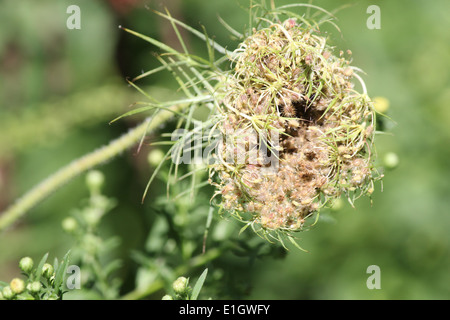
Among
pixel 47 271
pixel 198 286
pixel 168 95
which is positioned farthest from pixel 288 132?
pixel 168 95

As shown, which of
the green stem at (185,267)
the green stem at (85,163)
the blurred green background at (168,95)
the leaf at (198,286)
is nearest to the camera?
the leaf at (198,286)

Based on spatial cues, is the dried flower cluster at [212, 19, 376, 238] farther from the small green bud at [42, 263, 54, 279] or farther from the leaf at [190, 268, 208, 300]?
the small green bud at [42, 263, 54, 279]

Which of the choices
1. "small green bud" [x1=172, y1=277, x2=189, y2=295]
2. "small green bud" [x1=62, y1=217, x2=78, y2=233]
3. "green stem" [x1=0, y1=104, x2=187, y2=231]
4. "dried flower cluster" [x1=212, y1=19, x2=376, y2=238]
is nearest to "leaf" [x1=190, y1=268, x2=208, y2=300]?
"small green bud" [x1=172, y1=277, x2=189, y2=295]

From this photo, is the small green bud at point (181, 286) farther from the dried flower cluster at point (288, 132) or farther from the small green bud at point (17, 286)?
the small green bud at point (17, 286)

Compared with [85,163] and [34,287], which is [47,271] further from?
[85,163]

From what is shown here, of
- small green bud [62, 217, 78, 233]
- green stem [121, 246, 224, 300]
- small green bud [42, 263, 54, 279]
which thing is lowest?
green stem [121, 246, 224, 300]

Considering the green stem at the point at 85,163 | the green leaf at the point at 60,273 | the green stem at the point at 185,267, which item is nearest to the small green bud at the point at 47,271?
the green leaf at the point at 60,273
